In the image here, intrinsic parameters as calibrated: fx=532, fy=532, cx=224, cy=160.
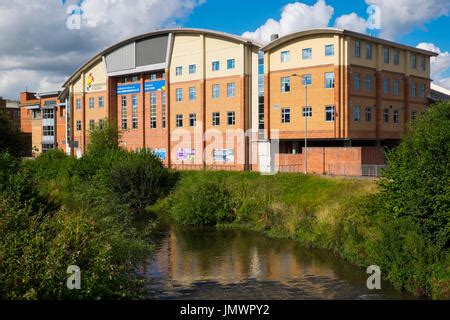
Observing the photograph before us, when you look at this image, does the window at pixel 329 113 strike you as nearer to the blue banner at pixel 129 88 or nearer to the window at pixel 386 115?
the window at pixel 386 115

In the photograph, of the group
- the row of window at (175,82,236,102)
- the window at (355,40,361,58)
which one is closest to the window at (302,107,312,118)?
the window at (355,40,361,58)

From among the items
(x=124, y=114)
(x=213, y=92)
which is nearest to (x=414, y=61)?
(x=213, y=92)

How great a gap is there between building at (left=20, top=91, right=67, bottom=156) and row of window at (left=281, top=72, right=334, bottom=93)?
42133mm

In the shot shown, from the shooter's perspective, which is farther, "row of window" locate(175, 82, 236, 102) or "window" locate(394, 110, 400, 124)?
"row of window" locate(175, 82, 236, 102)

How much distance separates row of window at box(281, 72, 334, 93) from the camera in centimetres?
4897

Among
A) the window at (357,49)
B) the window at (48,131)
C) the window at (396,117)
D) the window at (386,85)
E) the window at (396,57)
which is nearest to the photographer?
the window at (357,49)

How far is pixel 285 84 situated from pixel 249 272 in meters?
30.0

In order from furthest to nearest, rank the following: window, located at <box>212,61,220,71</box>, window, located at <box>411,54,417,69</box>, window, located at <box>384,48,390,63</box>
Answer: window, located at <box>212,61,220,71</box> < window, located at <box>411,54,417,69</box> < window, located at <box>384,48,390,63</box>

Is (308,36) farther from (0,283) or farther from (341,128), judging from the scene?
(0,283)

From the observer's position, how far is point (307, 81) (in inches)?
1983

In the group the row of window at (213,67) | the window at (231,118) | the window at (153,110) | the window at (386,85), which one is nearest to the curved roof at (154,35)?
the row of window at (213,67)

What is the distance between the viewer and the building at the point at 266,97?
160ft

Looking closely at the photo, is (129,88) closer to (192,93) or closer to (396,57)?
(192,93)

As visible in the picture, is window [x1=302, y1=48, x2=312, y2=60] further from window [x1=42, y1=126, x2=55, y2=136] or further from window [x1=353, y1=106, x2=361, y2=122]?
window [x1=42, y1=126, x2=55, y2=136]
